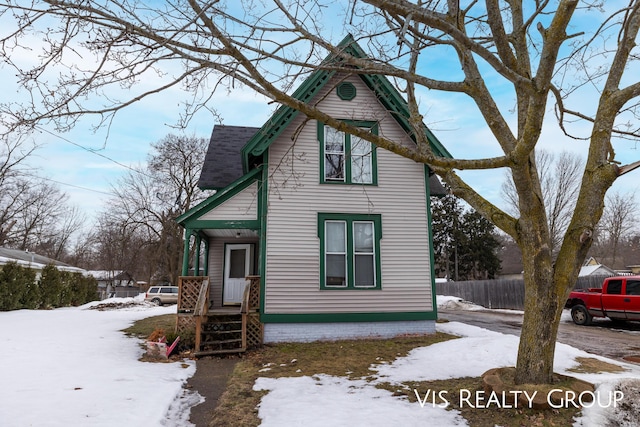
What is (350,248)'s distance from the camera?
34.2 ft

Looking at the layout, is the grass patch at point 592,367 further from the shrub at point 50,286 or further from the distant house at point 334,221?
the shrub at point 50,286

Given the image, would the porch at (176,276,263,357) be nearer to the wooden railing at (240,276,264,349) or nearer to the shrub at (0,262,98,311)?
the wooden railing at (240,276,264,349)

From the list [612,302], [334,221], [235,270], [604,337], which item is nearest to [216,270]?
[235,270]

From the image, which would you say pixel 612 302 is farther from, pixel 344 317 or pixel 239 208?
pixel 239 208

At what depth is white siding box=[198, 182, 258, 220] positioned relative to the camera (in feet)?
33.3

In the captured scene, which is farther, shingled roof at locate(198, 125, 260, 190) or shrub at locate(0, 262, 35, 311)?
shrub at locate(0, 262, 35, 311)

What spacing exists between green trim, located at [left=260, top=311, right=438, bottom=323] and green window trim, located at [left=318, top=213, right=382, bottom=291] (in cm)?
70

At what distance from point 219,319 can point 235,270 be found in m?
2.68

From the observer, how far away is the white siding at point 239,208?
10156 millimetres

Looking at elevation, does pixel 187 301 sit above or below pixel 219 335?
above

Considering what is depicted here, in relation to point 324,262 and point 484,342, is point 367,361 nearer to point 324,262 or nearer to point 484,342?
point 484,342

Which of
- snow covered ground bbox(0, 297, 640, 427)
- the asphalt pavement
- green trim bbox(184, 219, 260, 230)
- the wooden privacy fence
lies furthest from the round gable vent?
the wooden privacy fence

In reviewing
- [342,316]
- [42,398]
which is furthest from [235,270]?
[42,398]

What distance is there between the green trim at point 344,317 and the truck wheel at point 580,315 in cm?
800
